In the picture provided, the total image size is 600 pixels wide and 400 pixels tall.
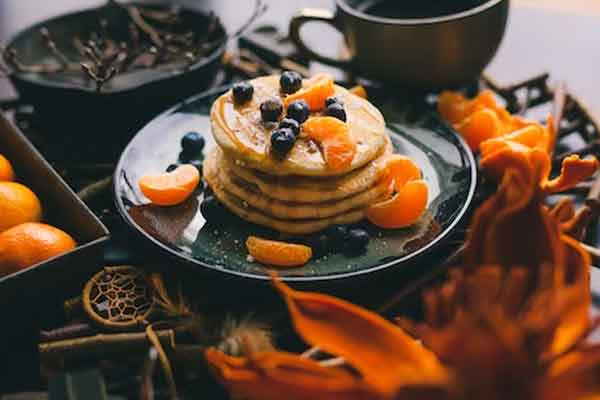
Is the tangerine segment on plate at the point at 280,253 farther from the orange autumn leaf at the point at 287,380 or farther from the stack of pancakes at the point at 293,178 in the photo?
the orange autumn leaf at the point at 287,380

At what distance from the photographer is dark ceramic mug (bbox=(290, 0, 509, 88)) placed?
4.44 ft

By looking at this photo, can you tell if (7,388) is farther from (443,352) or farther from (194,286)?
(443,352)

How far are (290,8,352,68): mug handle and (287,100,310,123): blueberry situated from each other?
1.18 feet

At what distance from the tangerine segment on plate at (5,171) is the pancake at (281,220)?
0.31 m

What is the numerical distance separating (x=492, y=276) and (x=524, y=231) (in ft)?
0.41

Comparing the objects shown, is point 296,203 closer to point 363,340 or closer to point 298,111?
point 298,111

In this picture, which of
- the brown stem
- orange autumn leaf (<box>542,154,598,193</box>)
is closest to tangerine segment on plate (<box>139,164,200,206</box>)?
the brown stem

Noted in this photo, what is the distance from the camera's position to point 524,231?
0.84 meters

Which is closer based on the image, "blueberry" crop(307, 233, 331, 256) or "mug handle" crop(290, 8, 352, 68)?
"blueberry" crop(307, 233, 331, 256)

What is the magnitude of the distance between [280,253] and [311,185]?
0.11 meters

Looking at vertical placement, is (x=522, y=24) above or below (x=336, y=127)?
below

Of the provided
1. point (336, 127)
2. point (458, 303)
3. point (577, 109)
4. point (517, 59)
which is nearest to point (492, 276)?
point (458, 303)

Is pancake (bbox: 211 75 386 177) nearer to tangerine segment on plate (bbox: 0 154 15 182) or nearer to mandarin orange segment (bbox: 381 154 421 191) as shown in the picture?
mandarin orange segment (bbox: 381 154 421 191)

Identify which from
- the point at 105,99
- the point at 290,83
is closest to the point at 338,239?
the point at 290,83
